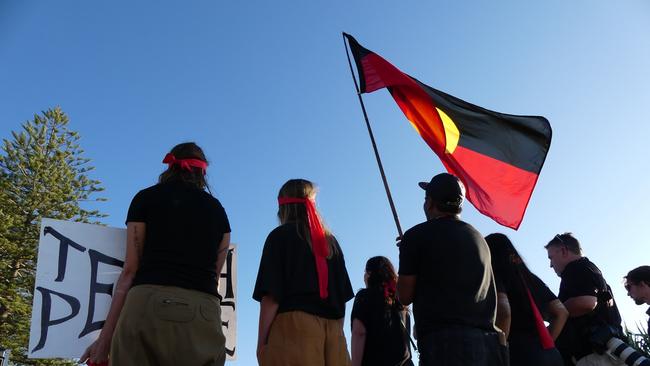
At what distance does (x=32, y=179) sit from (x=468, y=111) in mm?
29913

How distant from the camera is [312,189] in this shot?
3908 mm

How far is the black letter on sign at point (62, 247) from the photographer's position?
12.6 ft

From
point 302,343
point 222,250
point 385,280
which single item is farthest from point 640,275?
point 222,250

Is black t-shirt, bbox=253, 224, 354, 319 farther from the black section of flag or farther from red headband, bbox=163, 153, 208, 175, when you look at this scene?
→ the black section of flag

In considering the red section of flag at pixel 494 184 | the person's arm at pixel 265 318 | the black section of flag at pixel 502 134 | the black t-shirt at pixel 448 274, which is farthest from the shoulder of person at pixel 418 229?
the black section of flag at pixel 502 134

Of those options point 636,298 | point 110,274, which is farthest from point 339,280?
point 636,298

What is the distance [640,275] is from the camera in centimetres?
529

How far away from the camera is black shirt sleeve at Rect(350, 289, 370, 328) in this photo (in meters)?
4.46

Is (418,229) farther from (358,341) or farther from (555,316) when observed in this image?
(358,341)

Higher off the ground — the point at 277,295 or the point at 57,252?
the point at 57,252

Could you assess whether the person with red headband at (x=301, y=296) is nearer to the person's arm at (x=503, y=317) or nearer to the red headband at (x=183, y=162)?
the red headband at (x=183, y=162)

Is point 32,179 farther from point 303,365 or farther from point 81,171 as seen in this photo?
point 303,365

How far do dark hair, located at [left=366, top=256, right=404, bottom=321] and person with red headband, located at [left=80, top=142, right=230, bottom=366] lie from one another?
178 centimetres

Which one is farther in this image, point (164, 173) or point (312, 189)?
point (312, 189)
